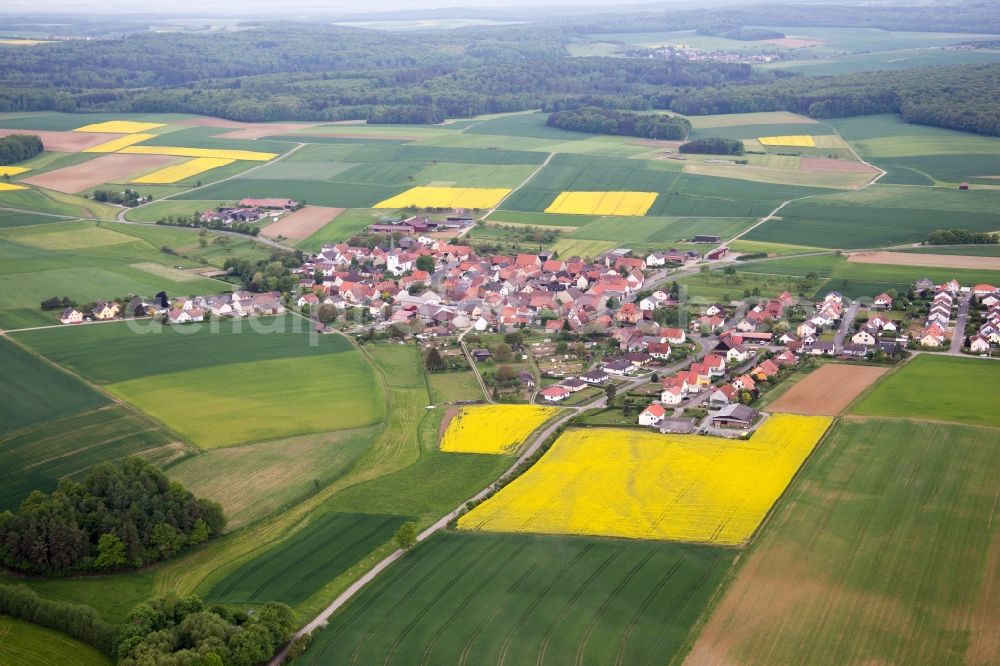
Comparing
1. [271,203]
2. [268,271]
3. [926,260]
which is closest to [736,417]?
[926,260]

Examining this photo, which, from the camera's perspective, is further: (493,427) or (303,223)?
(303,223)

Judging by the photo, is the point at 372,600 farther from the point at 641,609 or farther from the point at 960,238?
the point at 960,238

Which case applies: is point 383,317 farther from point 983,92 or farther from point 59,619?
point 983,92

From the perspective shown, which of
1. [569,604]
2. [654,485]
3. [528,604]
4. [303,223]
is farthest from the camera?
[303,223]

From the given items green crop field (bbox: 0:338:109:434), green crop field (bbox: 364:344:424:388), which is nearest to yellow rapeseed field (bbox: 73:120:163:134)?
green crop field (bbox: 0:338:109:434)

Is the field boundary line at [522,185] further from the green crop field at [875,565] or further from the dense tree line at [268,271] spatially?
the green crop field at [875,565]

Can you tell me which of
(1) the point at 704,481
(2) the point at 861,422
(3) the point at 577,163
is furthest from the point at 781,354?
(3) the point at 577,163
